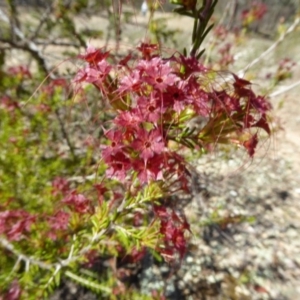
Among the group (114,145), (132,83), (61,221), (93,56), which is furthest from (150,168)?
(61,221)

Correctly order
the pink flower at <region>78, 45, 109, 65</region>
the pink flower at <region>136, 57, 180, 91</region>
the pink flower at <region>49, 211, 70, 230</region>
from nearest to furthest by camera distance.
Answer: the pink flower at <region>136, 57, 180, 91</region> < the pink flower at <region>78, 45, 109, 65</region> < the pink flower at <region>49, 211, 70, 230</region>

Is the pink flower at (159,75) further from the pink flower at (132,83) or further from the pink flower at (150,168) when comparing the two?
the pink flower at (150,168)

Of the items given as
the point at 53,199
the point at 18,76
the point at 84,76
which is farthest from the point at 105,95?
the point at 18,76

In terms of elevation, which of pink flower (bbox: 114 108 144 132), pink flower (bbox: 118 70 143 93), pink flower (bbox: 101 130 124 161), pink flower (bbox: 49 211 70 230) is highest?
pink flower (bbox: 118 70 143 93)

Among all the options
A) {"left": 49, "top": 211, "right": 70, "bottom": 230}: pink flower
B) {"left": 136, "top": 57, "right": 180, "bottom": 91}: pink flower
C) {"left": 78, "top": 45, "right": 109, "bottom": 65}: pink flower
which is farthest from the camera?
{"left": 49, "top": 211, "right": 70, "bottom": 230}: pink flower

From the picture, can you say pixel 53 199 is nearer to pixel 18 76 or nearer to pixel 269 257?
pixel 18 76

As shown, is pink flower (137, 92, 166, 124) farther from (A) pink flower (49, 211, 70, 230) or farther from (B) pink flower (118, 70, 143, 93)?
(A) pink flower (49, 211, 70, 230)

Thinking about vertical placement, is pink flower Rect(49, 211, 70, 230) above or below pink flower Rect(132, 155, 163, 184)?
below

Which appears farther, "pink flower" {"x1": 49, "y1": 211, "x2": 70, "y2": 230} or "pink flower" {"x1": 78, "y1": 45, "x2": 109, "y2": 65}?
"pink flower" {"x1": 49, "y1": 211, "x2": 70, "y2": 230}

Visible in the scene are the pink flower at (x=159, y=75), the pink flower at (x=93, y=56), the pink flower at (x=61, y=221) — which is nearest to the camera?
the pink flower at (x=159, y=75)

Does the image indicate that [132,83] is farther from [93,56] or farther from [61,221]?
[61,221]

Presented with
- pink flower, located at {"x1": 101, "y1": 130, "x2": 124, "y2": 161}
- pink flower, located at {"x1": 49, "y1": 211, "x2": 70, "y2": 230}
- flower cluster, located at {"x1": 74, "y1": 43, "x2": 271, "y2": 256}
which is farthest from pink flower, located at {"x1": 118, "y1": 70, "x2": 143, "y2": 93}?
pink flower, located at {"x1": 49, "y1": 211, "x2": 70, "y2": 230}

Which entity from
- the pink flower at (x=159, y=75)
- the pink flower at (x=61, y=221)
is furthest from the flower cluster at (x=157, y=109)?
the pink flower at (x=61, y=221)
